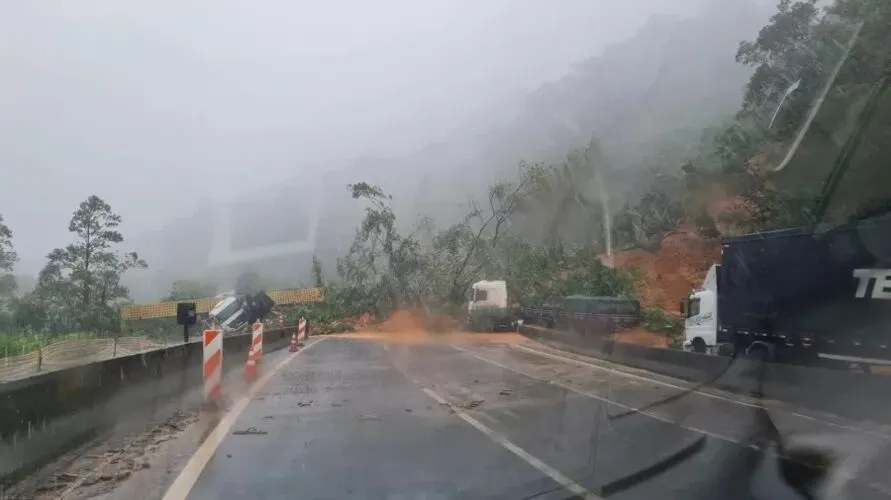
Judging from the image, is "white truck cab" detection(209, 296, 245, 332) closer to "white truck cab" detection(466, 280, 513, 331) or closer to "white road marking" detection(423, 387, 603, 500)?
"white truck cab" detection(466, 280, 513, 331)

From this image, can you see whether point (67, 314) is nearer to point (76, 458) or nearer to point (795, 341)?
point (76, 458)

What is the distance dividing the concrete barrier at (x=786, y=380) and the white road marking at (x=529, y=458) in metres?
5.60

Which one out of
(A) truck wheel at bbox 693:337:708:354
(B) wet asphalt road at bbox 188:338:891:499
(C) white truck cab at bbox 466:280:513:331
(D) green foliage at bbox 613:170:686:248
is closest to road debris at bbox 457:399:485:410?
(B) wet asphalt road at bbox 188:338:891:499

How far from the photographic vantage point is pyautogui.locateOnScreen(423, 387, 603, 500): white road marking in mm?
7027

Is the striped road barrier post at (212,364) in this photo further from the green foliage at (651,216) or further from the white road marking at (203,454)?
the green foliage at (651,216)

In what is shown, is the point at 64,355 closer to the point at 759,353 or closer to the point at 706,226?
the point at 759,353

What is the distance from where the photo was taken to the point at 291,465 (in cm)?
849

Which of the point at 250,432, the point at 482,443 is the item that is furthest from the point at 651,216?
the point at 482,443

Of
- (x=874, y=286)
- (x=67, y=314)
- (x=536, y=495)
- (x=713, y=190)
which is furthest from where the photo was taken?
(x=713, y=190)

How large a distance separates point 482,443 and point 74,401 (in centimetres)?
485

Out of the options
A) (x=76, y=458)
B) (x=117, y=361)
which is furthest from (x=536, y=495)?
(x=117, y=361)

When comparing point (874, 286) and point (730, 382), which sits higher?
point (874, 286)

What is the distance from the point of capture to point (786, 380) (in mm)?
14297

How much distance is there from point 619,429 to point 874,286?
6791mm
